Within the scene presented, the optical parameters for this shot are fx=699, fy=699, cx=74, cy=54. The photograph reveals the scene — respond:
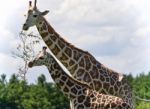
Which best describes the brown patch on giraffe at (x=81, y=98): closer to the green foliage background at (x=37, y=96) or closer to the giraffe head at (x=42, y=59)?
the giraffe head at (x=42, y=59)

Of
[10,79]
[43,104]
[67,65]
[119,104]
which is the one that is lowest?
[119,104]

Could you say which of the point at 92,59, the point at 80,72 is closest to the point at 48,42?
the point at 80,72

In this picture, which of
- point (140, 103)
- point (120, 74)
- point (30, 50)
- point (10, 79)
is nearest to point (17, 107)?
point (10, 79)

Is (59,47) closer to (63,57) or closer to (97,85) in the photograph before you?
(63,57)

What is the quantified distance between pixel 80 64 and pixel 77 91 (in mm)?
826

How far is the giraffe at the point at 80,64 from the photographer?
588 inches

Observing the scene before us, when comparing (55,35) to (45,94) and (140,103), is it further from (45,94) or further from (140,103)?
(140,103)

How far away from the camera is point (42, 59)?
14.3 metres

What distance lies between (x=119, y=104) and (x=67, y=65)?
5.01 feet

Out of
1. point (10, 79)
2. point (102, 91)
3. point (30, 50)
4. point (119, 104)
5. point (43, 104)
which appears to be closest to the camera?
point (119, 104)

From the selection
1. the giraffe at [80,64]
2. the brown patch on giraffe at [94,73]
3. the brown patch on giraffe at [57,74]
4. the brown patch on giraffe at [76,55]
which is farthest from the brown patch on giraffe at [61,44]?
the brown patch on giraffe at [94,73]

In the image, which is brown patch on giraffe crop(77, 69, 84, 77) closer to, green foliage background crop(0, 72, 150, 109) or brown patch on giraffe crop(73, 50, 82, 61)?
brown patch on giraffe crop(73, 50, 82, 61)

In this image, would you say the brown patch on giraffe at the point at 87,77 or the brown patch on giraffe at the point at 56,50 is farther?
the brown patch on giraffe at the point at 87,77

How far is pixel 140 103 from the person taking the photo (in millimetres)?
44062
